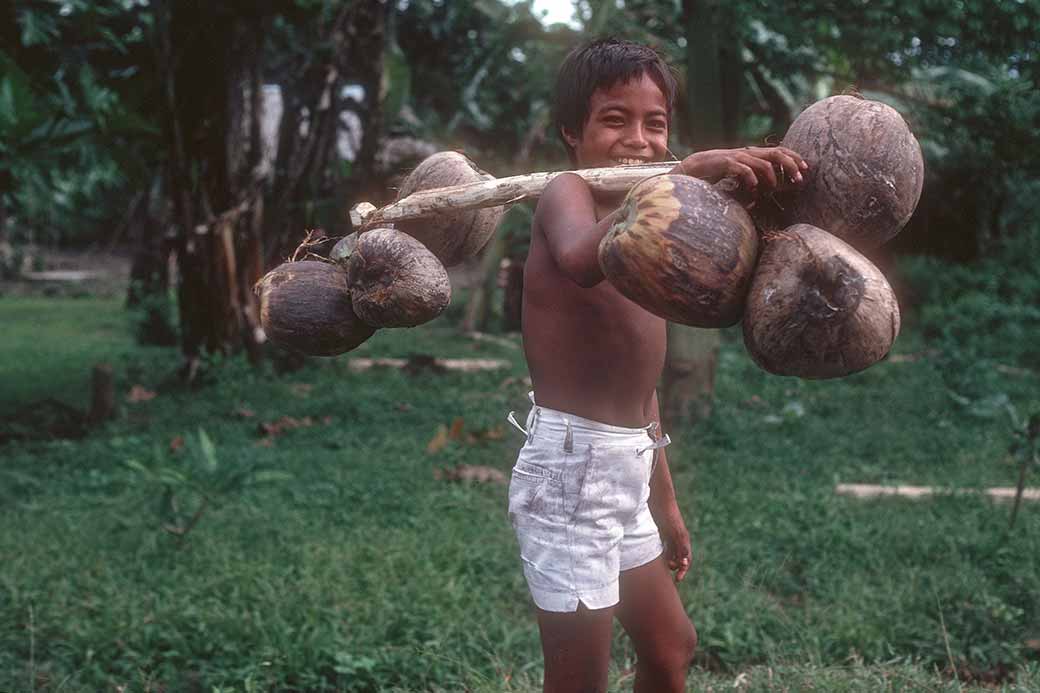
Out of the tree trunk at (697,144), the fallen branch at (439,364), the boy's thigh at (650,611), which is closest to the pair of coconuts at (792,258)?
the boy's thigh at (650,611)

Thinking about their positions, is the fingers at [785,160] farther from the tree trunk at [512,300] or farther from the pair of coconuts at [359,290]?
the tree trunk at [512,300]

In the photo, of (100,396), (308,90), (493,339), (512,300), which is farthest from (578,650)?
(512,300)

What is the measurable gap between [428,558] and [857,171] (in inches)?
120

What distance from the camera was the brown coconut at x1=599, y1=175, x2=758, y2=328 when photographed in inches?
56.1

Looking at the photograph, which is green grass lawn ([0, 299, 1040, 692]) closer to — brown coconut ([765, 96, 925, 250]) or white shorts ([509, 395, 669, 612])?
white shorts ([509, 395, 669, 612])

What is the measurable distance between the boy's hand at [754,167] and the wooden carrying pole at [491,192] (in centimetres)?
14

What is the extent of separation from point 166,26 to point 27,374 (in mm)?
3695

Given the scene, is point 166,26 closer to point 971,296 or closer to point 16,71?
point 16,71

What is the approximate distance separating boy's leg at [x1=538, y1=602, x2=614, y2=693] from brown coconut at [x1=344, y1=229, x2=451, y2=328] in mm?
746

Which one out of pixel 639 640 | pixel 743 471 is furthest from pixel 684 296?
pixel 743 471

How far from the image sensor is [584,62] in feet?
6.92

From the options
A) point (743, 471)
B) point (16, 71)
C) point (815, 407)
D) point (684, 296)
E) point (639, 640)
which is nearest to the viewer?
point (684, 296)

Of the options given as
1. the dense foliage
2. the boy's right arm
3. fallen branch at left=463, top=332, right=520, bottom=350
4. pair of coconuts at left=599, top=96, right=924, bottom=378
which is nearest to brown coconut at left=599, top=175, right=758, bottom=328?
pair of coconuts at left=599, top=96, right=924, bottom=378

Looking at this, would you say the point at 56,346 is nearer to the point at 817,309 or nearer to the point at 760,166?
the point at 760,166
